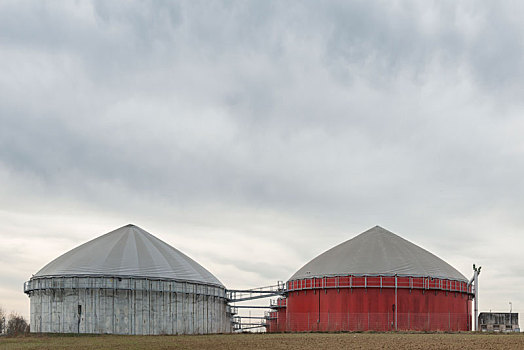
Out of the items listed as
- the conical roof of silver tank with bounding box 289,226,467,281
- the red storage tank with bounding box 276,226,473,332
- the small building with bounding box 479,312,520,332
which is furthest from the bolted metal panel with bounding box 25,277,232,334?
the small building with bounding box 479,312,520,332

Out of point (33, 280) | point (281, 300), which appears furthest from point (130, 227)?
point (281, 300)

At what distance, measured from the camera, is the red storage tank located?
70062 millimetres

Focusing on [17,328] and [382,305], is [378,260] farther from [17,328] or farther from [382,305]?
[17,328]

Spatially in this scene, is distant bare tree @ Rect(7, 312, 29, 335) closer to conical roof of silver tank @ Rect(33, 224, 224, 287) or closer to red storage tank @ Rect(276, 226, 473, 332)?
conical roof of silver tank @ Rect(33, 224, 224, 287)

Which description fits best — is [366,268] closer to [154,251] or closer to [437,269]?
[437,269]

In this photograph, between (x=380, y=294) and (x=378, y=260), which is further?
(x=378, y=260)

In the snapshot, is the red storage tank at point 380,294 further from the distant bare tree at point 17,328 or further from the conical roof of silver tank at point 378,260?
the distant bare tree at point 17,328

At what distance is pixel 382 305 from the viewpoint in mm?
70625

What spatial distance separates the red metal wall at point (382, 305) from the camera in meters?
69.7

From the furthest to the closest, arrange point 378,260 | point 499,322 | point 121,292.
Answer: point 378,260 → point 121,292 → point 499,322

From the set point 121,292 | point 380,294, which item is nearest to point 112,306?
point 121,292

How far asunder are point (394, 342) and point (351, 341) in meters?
3.07

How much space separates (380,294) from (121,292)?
25.9 metres

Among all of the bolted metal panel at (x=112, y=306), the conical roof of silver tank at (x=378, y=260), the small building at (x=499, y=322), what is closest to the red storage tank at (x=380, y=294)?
the conical roof of silver tank at (x=378, y=260)
